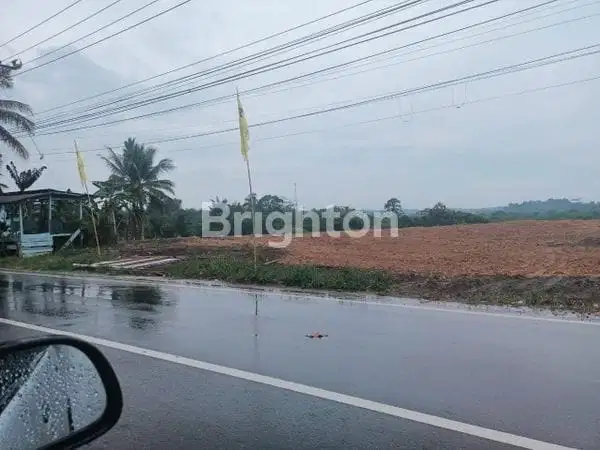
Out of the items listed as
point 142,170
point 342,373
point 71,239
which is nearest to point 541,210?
point 142,170

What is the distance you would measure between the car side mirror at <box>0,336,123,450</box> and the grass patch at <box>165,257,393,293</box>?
31.4 ft

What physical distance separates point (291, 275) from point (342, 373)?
734cm

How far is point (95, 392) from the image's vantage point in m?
2.22

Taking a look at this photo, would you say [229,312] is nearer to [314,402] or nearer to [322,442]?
[314,402]

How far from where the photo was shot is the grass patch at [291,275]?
1202 centimetres

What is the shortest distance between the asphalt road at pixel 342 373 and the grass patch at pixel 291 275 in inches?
69.8

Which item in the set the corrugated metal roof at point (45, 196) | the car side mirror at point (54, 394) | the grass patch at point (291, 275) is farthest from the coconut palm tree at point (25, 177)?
the car side mirror at point (54, 394)

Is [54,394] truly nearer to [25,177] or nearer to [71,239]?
[71,239]

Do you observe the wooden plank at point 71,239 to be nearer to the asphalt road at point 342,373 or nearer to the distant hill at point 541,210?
the asphalt road at point 342,373

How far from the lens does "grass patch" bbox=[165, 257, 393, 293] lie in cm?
1202

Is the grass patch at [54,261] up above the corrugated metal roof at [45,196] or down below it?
below

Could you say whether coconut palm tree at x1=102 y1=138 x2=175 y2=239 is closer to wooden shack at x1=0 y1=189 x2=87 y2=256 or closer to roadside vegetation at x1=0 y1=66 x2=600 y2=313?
roadside vegetation at x1=0 y1=66 x2=600 y2=313

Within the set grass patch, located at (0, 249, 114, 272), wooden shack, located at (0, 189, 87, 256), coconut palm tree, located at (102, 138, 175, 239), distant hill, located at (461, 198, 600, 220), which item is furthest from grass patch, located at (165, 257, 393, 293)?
distant hill, located at (461, 198, 600, 220)

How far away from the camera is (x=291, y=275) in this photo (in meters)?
13.0
